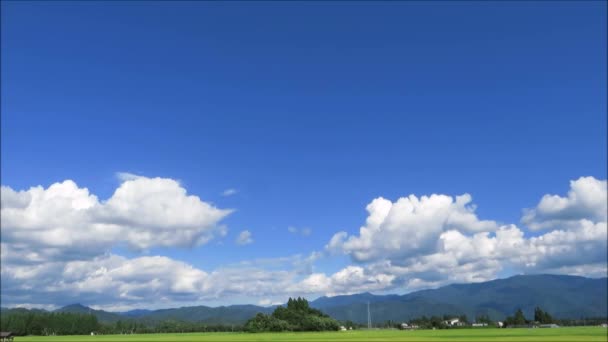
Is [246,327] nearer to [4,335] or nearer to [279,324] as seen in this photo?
[279,324]

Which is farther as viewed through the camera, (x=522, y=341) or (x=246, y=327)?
(x=246, y=327)

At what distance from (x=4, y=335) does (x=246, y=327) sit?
313ft

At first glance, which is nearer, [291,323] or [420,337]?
[420,337]

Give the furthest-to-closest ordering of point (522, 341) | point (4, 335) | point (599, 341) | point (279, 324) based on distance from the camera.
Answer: point (279, 324)
point (4, 335)
point (522, 341)
point (599, 341)

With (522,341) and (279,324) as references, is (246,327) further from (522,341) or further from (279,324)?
(522,341)

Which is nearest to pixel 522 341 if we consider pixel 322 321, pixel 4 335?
pixel 4 335

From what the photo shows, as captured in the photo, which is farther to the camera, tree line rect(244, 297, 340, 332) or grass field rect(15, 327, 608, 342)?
tree line rect(244, 297, 340, 332)

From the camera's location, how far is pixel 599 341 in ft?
263

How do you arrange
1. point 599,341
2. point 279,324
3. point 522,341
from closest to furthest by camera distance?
point 599,341 → point 522,341 → point 279,324

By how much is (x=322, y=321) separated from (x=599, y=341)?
4921 inches

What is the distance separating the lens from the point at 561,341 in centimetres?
8262

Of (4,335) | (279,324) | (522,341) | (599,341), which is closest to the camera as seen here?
(599,341)

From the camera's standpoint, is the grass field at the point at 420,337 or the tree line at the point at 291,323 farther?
the tree line at the point at 291,323

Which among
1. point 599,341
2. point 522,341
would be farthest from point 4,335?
point 599,341
